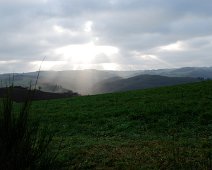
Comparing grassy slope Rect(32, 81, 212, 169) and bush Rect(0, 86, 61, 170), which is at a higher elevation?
bush Rect(0, 86, 61, 170)

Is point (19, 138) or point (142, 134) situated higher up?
point (19, 138)

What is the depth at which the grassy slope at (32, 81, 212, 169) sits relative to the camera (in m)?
13.4

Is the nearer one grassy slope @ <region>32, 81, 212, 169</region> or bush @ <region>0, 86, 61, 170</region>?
bush @ <region>0, 86, 61, 170</region>

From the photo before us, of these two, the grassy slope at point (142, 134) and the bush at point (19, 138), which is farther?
the grassy slope at point (142, 134)

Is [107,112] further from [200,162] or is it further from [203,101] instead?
[200,162]

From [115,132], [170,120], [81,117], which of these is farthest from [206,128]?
[81,117]

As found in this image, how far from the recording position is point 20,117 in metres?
7.38

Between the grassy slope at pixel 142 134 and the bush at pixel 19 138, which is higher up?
the bush at pixel 19 138

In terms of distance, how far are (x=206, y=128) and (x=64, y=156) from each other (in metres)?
9.54

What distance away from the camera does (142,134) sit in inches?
821

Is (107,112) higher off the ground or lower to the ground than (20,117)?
lower

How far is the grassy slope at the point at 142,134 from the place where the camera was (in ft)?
43.9

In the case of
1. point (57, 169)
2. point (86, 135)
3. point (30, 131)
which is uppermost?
point (30, 131)

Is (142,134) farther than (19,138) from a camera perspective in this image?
Yes
